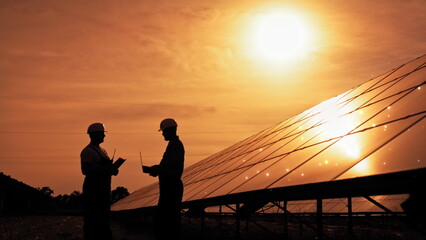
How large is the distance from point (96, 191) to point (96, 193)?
0.12 ft

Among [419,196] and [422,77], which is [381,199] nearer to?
[422,77]

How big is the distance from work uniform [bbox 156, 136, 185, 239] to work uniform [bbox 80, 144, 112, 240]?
111 centimetres

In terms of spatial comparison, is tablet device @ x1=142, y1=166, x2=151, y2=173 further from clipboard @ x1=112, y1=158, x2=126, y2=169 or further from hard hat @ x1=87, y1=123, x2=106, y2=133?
hard hat @ x1=87, y1=123, x2=106, y2=133

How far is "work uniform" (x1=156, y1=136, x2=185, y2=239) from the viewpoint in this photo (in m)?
8.00

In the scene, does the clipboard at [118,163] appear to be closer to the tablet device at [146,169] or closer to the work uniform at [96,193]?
the work uniform at [96,193]

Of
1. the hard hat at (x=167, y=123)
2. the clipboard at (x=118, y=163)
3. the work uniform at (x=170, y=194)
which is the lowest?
the work uniform at (x=170, y=194)

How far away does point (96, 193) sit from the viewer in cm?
863

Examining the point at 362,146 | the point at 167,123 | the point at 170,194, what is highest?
the point at 167,123

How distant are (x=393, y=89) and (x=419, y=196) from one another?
6.03 meters

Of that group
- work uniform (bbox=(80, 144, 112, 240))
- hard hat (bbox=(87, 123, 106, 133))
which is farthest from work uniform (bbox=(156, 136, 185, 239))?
hard hat (bbox=(87, 123, 106, 133))

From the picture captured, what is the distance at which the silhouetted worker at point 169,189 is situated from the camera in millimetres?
8008

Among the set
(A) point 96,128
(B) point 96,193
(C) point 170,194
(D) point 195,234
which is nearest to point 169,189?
(C) point 170,194

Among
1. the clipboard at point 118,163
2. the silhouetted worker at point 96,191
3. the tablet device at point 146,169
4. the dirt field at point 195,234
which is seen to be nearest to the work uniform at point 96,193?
the silhouetted worker at point 96,191

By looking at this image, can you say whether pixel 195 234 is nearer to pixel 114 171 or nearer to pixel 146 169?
pixel 114 171
